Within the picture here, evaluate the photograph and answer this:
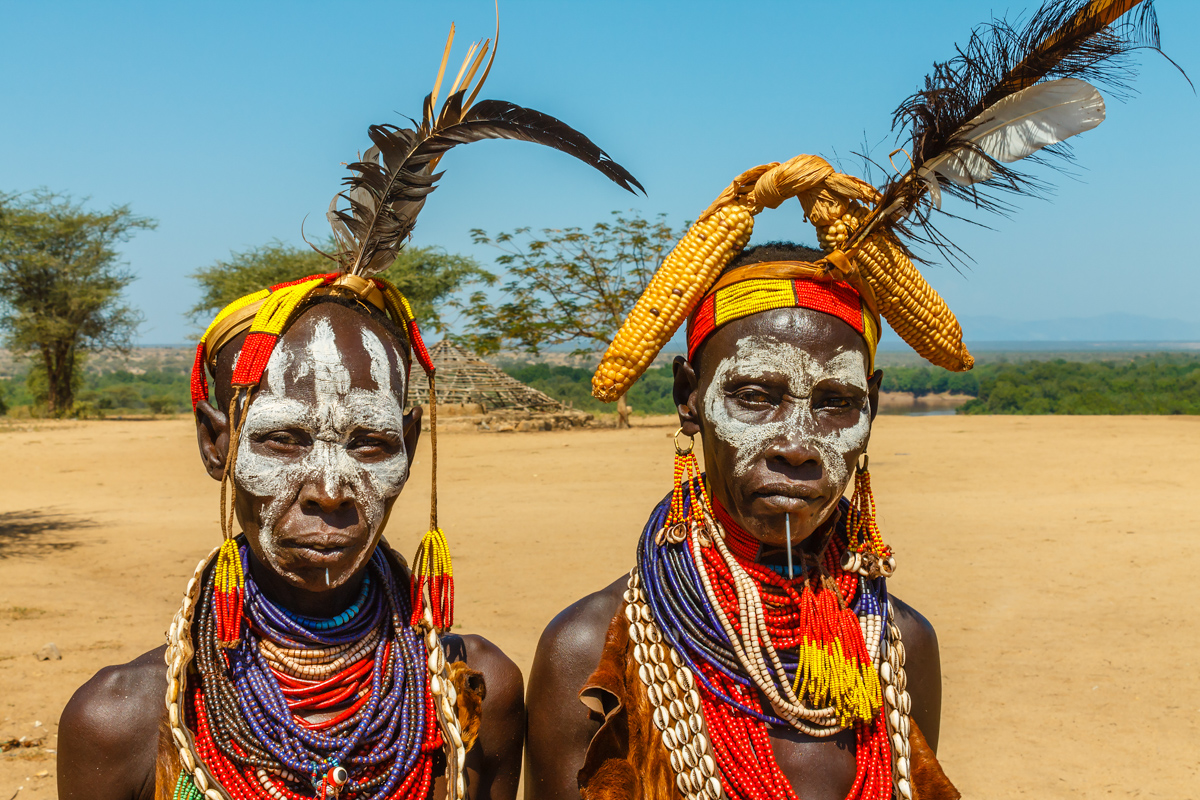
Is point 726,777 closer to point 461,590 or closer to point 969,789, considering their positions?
point 969,789

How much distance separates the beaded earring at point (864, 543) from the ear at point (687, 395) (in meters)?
0.45

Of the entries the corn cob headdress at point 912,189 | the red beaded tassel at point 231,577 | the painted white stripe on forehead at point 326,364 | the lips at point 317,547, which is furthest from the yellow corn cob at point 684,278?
the red beaded tassel at point 231,577

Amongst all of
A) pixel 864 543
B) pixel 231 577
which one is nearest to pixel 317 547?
pixel 231 577

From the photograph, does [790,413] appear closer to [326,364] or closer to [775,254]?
[775,254]

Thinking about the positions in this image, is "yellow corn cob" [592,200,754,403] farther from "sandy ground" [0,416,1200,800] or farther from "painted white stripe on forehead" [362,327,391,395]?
"sandy ground" [0,416,1200,800]

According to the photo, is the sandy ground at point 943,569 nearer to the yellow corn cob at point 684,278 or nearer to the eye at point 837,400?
the eye at point 837,400

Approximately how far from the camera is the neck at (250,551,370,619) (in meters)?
2.18

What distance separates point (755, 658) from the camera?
2256mm

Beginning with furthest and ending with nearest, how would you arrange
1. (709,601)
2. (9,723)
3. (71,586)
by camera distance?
1. (71,586)
2. (9,723)
3. (709,601)

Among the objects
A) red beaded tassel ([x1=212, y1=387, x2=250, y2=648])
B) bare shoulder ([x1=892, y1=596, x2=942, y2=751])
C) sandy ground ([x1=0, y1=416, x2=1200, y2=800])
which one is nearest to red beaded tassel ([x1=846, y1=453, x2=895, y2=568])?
bare shoulder ([x1=892, y1=596, x2=942, y2=751])

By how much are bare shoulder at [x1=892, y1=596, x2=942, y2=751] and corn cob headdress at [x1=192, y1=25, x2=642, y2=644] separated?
1.23 m

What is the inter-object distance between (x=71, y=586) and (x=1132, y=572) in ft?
32.6

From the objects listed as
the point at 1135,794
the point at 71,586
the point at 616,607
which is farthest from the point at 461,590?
the point at 616,607

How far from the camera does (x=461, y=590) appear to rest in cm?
830
